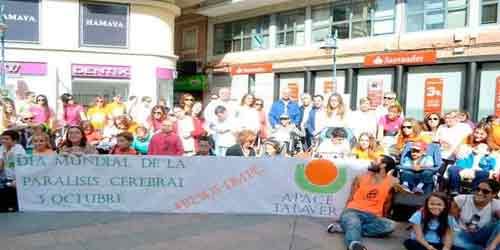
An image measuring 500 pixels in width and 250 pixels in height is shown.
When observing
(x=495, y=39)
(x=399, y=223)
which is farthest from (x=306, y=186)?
(x=495, y=39)

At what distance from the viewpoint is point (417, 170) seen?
24.7ft

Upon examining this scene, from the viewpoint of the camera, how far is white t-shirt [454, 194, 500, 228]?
5617mm

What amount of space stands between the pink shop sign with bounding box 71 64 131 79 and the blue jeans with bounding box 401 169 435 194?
1379 cm

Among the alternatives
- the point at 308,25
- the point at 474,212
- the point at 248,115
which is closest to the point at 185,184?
the point at 248,115

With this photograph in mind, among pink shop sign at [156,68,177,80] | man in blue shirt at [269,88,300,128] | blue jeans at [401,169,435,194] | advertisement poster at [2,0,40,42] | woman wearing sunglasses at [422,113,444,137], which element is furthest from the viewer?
pink shop sign at [156,68,177,80]

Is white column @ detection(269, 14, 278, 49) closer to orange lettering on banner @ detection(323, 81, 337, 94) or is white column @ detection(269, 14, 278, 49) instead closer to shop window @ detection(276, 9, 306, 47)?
shop window @ detection(276, 9, 306, 47)

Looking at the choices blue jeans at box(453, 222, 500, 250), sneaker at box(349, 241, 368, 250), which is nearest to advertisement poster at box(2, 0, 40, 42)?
sneaker at box(349, 241, 368, 250)

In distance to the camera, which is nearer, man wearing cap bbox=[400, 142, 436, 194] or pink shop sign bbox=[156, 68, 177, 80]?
man wearing cap bbox=[400, 142, 436, 194]

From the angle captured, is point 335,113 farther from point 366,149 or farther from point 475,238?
point 475,238

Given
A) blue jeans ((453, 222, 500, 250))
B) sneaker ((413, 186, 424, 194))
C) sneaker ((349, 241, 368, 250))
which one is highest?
sneaker ((413, 186, 424, 194))

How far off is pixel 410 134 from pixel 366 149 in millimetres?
792

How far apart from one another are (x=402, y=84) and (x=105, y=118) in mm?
10135

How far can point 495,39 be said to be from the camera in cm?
1420

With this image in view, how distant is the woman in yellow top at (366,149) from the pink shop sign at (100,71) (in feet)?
42.8
